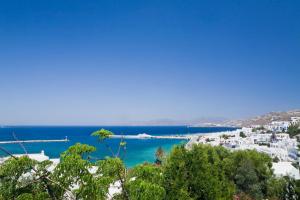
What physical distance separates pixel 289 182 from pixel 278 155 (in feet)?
95.9

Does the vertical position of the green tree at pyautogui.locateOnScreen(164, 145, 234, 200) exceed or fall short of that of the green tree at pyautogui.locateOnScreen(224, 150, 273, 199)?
it exceeds it

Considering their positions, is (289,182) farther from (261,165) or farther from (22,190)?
(22,190)

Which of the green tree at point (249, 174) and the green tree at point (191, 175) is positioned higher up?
the green tree at point (191, 175)

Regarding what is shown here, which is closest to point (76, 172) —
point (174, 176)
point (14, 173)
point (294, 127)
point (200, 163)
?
point (14, 173)

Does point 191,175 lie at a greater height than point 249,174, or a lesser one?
greater

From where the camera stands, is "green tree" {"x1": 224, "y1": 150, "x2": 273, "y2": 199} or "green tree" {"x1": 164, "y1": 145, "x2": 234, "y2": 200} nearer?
"green tree" {"x1": 164, "y1": 145, "x2": 234, "y2": 200}

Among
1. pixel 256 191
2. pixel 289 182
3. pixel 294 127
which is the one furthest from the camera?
pixel 294 127

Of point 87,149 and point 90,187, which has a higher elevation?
point 87,149

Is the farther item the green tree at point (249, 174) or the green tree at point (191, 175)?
the green tree at point (249, 174)

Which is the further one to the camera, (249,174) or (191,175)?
(249,174)

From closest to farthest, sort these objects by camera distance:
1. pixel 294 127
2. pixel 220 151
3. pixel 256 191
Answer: pixel 256 191 < pixel 220 151 < pixel 294 127

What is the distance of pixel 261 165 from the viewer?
23.0 m

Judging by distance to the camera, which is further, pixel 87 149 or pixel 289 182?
pixel 289 182

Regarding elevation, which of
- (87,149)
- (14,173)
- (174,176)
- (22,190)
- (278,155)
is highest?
(87,149)
